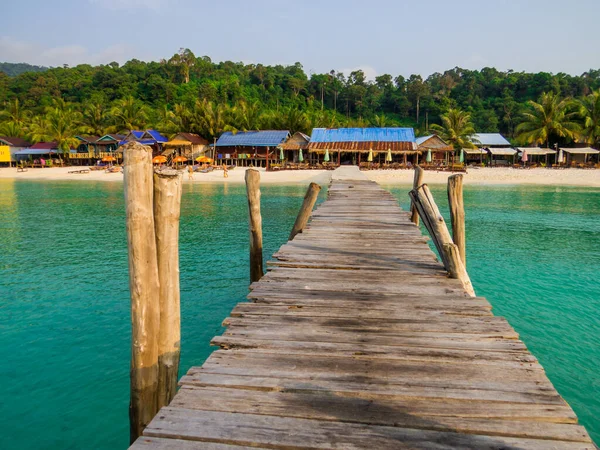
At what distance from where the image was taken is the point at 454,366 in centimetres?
338

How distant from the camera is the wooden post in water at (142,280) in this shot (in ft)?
12.8

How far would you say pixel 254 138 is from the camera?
50.4 m

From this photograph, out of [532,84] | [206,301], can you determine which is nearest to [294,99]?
[532,84]

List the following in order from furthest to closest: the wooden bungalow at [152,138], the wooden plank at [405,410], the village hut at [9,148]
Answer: the village hut at [9,148] → the wooden bungalow at [152,138] → the wooden plank at [405,410]

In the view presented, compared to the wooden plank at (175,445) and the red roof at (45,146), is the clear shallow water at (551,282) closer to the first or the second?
the wooden plank at (175,445)

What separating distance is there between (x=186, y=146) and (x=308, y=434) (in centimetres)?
5175

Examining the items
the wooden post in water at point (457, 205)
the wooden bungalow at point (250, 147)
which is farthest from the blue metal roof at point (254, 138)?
the wooden post in water at point (457, 205)

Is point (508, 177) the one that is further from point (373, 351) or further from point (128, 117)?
point (128, 117)

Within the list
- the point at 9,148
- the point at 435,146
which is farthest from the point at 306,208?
the point at 9,148

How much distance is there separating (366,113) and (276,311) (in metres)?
84.1

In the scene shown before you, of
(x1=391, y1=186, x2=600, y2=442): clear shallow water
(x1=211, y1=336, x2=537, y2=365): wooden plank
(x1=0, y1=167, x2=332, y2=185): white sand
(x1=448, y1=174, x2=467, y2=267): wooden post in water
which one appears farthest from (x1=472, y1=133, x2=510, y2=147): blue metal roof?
(x1=211, y1=336, x2=537, y2=365): wooden plank

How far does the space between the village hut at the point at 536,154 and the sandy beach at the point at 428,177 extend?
602 cm

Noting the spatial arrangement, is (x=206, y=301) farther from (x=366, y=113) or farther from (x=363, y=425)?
(x=366, y=113)

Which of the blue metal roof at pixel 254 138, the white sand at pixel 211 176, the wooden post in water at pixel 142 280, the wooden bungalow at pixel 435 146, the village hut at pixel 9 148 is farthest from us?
the village hut at pixel 9 148
